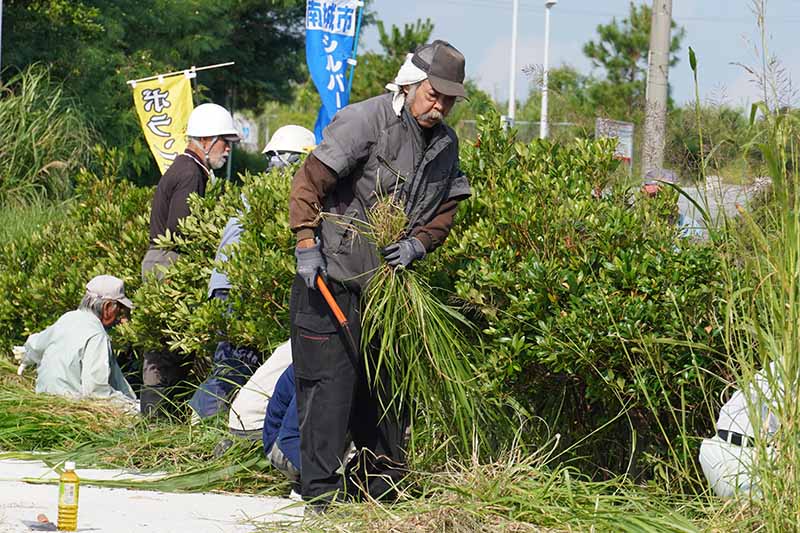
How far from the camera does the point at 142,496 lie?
215 inches

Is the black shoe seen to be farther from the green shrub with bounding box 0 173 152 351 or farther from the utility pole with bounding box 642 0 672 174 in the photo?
the utility pole with bounding box 642 0 672 174

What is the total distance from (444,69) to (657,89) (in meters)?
4.26

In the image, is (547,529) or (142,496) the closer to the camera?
(547,529)

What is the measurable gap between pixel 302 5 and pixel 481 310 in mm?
22368

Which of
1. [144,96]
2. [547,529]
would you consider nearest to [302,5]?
[144,96]

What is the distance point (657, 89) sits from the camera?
886 cm

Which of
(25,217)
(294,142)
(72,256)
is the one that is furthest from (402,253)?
(25,217)

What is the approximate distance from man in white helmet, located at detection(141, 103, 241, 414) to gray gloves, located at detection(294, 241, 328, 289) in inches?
93.5

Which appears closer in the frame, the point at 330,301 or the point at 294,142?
the point at 330,301

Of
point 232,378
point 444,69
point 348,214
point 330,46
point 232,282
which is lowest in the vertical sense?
point 232,378

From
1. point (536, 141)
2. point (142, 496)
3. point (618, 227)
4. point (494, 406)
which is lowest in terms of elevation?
point (142, 496)

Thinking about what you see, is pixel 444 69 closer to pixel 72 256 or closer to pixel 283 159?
pixel 283 159

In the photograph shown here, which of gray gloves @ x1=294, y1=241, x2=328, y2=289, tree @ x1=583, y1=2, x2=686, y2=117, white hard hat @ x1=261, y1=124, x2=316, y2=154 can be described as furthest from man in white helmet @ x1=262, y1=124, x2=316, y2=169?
tree @ x1=583, y1=2, x2=686, y2=117

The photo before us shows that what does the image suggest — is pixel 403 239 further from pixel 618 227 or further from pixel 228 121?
pixel 228 121
